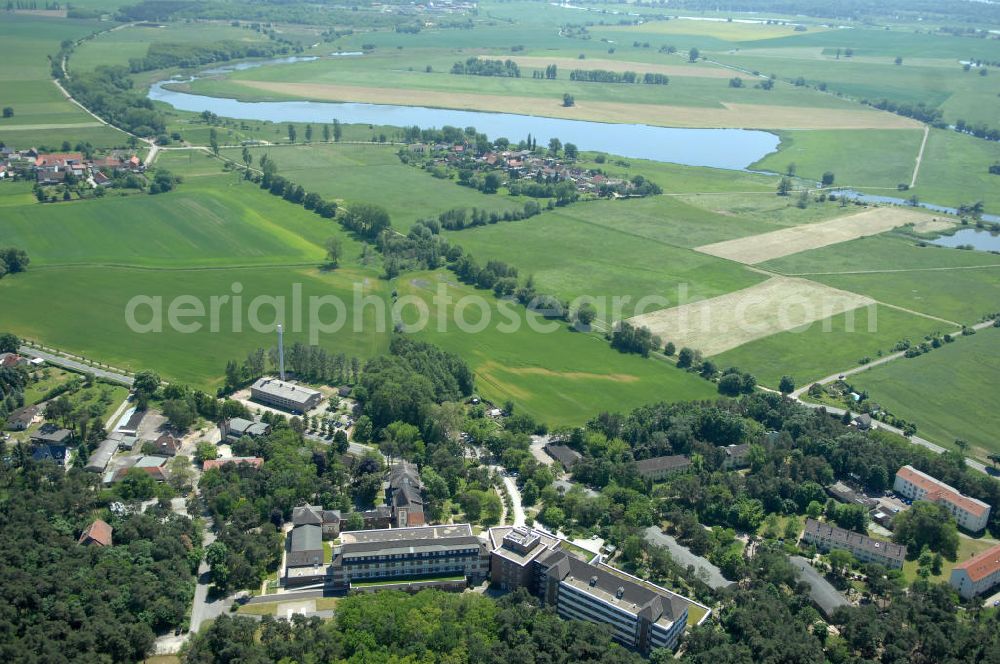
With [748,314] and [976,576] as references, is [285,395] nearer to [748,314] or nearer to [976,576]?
[748,314]

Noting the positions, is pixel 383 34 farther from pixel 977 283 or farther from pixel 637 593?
pixel 637 593

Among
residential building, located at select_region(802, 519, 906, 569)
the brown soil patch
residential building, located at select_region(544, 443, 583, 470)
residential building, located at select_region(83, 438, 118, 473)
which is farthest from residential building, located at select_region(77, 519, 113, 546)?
the brown soil patch

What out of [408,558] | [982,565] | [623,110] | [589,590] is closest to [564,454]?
[408,558]

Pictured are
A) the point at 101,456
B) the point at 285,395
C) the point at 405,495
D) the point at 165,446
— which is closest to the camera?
the point at 405,495

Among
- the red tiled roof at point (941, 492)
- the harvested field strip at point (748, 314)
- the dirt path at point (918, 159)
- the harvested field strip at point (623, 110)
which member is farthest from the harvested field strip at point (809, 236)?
the harvested field strip at point (623, 110)

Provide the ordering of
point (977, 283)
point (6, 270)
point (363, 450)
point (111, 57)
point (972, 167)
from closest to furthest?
point (363, 450) → point (6, 270) → point (977, 283) → point (972, 167) → point (111, 57)

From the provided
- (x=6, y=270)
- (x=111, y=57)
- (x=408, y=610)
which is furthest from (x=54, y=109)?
(x=408, y=610)

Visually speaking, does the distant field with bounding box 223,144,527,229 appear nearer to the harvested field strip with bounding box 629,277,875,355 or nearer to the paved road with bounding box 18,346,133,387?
the harvested field strip with bounding box 629,277,875,355
